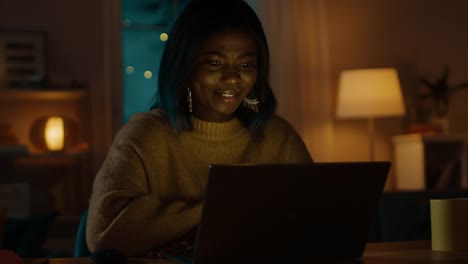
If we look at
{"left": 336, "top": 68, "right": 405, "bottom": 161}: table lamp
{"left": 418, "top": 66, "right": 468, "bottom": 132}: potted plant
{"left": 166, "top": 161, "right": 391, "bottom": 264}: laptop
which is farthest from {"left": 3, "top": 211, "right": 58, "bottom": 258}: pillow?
{"left": 418, "top": 66, "right": 468, "bottom": 132}: potted plant

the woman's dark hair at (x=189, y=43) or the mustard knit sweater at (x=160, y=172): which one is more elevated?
the woman's dark hair at (x=189, y=43)

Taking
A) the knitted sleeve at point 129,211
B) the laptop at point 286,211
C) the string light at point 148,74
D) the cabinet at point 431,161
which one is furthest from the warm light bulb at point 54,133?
the laptop at point 286,211

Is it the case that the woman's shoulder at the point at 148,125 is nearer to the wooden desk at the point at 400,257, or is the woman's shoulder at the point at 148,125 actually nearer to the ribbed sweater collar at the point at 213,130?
the ribbed sweater collar at the point at 213,130

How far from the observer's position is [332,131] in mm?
5398

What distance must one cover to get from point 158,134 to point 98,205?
0.86 feet

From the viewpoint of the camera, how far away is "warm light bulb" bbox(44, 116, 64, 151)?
4.51 metres

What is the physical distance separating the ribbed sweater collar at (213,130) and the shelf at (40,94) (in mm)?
2524

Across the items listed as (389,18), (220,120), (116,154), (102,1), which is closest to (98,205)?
(116,154)

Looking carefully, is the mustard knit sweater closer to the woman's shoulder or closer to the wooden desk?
the woman's shoulder

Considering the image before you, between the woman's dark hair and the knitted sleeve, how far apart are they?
0.13 m

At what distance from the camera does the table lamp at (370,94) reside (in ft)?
16.3

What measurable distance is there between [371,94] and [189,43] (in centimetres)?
314

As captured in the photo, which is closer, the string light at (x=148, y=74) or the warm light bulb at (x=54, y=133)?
the warm light bulb at (x=54, y=133)

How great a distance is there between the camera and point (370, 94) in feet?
16.3
